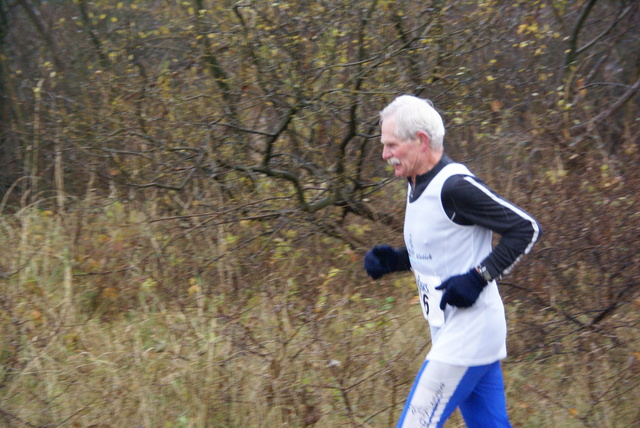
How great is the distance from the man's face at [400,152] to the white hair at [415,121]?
22 mm

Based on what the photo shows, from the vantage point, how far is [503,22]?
7.00 m

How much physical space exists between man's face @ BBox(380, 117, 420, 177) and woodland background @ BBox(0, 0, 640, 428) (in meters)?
1.84

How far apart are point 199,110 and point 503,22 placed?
10.1ft

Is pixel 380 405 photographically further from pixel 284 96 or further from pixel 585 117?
pixel 585 117

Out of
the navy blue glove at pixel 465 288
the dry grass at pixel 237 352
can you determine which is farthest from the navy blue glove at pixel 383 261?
the dry grass at pixel 237 352

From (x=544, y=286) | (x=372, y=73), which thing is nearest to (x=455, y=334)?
(x=544, y=286)

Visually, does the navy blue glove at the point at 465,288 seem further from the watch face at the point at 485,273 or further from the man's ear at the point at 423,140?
the man's ear at the point at 423,140

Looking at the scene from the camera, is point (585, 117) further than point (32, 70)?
No

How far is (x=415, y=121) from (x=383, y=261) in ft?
2.59

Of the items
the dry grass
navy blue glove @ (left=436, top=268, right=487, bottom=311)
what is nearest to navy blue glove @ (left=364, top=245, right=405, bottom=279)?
navy blue glove @ (left=436, top=268, right=487, bottom=311)

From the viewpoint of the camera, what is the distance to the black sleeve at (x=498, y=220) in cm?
266

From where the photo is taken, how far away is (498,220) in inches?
105

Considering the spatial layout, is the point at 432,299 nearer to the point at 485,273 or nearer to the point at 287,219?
the point at 485,273

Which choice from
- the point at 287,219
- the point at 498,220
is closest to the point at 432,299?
the point at 498,220
